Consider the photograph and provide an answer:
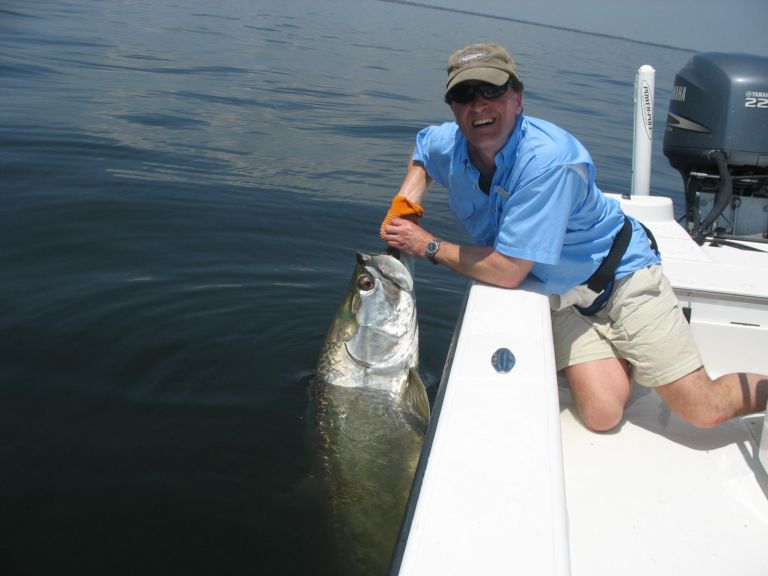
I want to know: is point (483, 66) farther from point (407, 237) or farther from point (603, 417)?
point (603, 417)

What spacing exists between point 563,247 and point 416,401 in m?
0.96

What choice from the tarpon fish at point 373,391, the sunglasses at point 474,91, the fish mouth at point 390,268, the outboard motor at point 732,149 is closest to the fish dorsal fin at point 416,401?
the tarpon fish at point 373,391

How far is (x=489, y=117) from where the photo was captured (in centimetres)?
269

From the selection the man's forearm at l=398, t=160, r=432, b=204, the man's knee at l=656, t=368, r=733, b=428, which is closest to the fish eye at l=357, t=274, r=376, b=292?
the man's forearm at l=398, t=160, r=432, b=204

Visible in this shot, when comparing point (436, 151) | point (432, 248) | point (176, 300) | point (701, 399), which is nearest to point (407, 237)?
point (432, 248)

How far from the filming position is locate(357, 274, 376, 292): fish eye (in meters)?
3.17

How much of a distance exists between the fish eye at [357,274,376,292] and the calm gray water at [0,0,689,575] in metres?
0.93

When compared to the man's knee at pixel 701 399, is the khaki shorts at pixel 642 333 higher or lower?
higher

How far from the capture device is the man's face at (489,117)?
267 cm

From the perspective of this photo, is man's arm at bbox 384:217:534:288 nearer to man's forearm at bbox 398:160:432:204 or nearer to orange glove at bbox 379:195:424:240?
orange glove at bbox 379:195:424:240

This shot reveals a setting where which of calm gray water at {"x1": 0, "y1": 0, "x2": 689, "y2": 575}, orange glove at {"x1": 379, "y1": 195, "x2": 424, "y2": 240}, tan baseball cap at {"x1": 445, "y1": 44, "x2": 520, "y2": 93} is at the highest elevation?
tan baseball cap at {"x1": 445, "y1": 44, "x2": 520, "y2": 93}

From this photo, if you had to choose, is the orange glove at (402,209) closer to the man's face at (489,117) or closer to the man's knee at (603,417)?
the man's face at (489,117)

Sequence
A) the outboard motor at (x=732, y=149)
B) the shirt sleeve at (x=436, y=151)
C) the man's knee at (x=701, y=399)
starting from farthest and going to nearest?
the outboard motor at (x=732, y=149) → the shirt sleeve at (x=436, y=151) → the man's knee at (x=701, y=399)

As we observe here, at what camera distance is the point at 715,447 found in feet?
9.98
